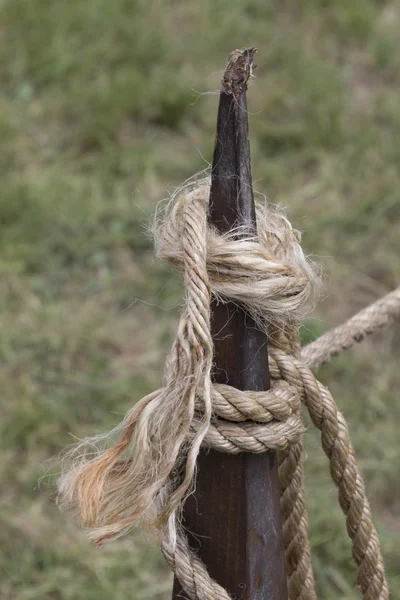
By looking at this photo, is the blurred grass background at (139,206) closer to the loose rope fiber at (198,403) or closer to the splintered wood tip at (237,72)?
the loose rope fiber at (198,403)

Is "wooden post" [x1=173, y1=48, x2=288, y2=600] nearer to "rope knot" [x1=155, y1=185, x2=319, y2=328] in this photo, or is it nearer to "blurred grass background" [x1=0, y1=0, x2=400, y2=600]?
"rope knot" [x1=155, y1=185, x2=319, y2=328]

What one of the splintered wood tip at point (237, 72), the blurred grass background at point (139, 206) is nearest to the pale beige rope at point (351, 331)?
the splintered wood tip at point (237, 72)

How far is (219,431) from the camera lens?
2.43 feet

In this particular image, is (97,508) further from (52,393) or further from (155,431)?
(52,393)

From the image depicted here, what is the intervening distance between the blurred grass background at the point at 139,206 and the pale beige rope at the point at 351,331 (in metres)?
0.70

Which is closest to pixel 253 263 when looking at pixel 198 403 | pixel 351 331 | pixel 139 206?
pixel 198 403

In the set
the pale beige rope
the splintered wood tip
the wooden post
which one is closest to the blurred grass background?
the pale beige rope

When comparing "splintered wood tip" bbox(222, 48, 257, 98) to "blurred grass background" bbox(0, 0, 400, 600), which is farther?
"blurred grass background" bbox(0, 0, 400, 600)

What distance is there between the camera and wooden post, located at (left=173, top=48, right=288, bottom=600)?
0.71 metres

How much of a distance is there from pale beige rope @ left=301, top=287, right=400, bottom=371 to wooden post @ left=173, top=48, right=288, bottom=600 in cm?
34

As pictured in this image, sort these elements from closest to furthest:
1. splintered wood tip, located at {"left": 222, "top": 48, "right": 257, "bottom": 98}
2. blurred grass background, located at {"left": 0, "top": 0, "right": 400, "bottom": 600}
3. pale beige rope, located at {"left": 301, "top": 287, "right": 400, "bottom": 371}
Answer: splintered wood tip, located at {"left": 222, "top": 48, "right": 257, "bottom": 98} < pale beige rope, located at {"left": 301, "top": 287, "right": 400, "bottom": 371} < blurred grass background, located at {"left": 0, "top": 0, "right": 400, "bottom": 600}

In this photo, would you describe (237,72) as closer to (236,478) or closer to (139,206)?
(236,478)

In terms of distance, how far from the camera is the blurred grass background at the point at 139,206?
1.86m

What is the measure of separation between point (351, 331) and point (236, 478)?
1.48 ft
